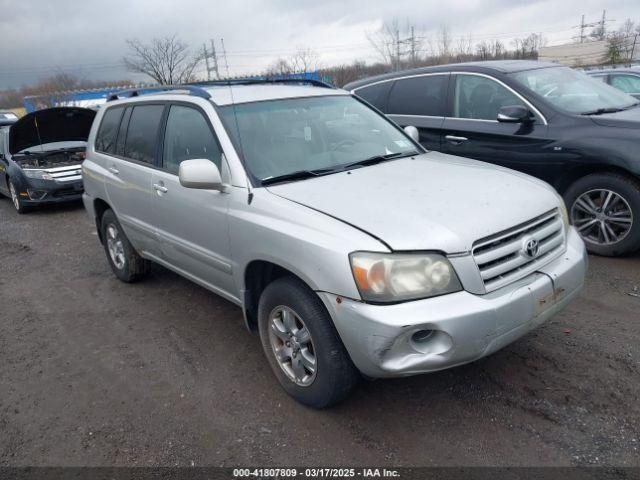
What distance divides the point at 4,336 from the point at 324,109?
3.29 m

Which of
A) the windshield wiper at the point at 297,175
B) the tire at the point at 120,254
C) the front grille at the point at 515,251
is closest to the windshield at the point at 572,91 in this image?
the front grille at the point at 515,251

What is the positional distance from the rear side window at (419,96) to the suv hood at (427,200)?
266cm

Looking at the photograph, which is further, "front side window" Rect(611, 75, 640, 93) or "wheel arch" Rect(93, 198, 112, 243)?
"front side window" Rect(611, 75, 640, 93)

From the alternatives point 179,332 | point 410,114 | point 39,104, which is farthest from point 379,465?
point 39,104

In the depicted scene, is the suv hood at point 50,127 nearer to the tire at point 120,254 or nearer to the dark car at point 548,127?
the tire at point 120,254

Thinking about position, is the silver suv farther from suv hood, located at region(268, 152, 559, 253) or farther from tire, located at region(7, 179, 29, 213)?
tire, located at region(7, 179, 29, 213)

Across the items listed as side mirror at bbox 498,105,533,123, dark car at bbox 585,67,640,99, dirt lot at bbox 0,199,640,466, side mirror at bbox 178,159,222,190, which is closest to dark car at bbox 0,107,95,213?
dirt lot at bbox 0,199,640,466

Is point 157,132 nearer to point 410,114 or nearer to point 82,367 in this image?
point 82,367

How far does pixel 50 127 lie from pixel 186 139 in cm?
760

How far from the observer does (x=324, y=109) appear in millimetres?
3957

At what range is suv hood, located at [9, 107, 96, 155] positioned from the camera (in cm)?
955

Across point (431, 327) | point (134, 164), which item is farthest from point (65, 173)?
point (431, 327)

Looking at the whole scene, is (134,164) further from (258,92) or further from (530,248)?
(530,248)

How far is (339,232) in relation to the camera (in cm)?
257
